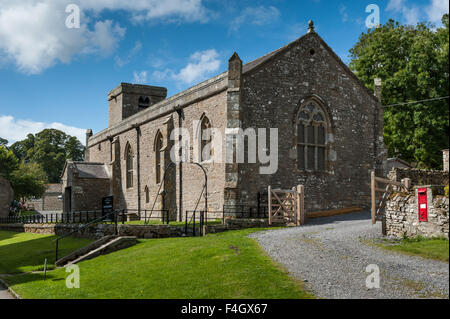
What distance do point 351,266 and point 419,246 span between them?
1.90 m

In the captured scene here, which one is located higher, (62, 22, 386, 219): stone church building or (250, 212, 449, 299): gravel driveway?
(62, 22, 386, 219): stone church building

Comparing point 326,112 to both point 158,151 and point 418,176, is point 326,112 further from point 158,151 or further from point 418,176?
point 158,151

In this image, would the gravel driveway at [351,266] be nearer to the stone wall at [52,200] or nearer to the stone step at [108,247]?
the stone step at [108,247]

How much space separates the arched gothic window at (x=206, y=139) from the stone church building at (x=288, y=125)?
0.16 metres

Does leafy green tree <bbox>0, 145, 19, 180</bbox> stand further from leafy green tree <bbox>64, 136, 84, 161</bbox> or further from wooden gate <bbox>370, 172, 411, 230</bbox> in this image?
wooden gate <bbox>370, 172, 411, 230</bbox>

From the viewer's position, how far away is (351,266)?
32.3 feet

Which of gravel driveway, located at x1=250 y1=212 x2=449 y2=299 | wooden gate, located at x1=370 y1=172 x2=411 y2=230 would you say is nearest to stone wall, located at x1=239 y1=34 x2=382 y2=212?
wooden gate, located at x1=370 y1=172 x2=411 y2=230

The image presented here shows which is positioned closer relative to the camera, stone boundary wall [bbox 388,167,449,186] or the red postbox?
the red postbox

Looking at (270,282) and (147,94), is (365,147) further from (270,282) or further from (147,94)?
(147,94)

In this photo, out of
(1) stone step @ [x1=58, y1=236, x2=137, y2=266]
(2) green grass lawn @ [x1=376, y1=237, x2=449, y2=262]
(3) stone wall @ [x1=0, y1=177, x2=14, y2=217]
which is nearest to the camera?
(2) green grass lawn @ [x1=376, y1=237, x2=449, y2=262]

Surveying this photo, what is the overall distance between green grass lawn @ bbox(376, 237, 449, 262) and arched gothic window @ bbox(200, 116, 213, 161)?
12870mm

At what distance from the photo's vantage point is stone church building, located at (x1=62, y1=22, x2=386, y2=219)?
21.5 meters

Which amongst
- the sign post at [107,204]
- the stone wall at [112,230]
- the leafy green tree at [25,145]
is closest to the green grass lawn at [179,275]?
the stone wall at [112,230]

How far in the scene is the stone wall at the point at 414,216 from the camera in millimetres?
11039
